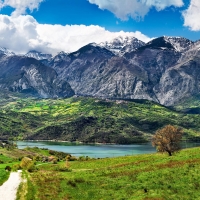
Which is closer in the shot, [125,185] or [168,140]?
[125,185]

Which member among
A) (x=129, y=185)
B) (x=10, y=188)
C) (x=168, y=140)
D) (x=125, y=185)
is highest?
(x=168, y=140)

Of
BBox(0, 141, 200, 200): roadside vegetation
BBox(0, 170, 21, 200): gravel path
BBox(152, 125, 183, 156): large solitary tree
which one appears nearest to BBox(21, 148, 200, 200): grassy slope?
BBox(0, 141, 200, 200): roadside vegetation

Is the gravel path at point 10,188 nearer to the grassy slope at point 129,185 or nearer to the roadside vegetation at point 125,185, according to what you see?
the roadside vegetation at point 125,185

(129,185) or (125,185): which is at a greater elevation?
(129,185)

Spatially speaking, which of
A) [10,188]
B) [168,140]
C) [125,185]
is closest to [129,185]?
[125,185]

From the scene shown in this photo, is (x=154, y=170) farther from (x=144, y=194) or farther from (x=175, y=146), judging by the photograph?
(x=175, y=146)

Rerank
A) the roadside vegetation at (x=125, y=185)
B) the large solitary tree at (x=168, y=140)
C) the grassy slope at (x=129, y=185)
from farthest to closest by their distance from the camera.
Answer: the large solitary tree at (x=168, y=140) < the grassy slope at (x=129, y=185) < the roadside vegetation at (x=125, y=185)

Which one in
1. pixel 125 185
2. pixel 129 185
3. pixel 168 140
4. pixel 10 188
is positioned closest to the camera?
pixel 10 188

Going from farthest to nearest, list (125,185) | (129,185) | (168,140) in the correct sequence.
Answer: (168,140), (125,185), (129,185)

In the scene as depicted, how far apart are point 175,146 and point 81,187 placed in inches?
2200

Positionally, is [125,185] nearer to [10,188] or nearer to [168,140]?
[10,188]

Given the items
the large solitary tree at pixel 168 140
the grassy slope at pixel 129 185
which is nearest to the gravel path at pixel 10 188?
the grassy slope at pixel 129 185

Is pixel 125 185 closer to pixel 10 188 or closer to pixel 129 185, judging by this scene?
pixel 129 185

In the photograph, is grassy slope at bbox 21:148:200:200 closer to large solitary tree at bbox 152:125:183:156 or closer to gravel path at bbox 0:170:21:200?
gravel path at bbox 0:170:21:200
